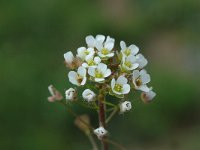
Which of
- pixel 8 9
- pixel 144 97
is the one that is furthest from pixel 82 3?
pixel 144 97

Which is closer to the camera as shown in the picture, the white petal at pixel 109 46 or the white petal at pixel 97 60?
the white petal at pixel 97 60

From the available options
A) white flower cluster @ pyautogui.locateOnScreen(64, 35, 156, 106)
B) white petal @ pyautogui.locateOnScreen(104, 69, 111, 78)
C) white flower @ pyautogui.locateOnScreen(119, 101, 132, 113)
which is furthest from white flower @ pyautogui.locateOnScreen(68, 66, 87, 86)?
white flower @ pyautogui.locateOnScreen(119, 101, 132, 113)

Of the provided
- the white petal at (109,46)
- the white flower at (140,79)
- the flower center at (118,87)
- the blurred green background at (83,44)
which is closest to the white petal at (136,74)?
the white flower at (140,79)

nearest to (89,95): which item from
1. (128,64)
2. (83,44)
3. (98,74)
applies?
(98,74)

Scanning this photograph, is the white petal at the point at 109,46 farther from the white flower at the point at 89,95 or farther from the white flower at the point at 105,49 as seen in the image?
the white flower at the point at 89,95

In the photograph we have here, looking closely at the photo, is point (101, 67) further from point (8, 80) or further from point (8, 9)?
point (8, 9)

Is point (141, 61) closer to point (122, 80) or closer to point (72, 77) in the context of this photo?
point (122, 80)
